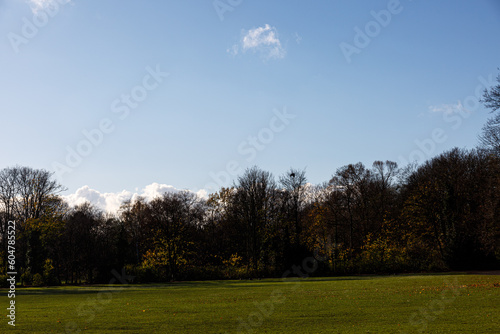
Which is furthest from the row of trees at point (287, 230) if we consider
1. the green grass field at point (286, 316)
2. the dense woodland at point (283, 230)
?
the green grass field at point (286, 316)

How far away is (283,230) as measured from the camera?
166 ft

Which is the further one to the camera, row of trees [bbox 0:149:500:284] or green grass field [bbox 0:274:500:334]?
row of trees [bbox 0:149:500:284]

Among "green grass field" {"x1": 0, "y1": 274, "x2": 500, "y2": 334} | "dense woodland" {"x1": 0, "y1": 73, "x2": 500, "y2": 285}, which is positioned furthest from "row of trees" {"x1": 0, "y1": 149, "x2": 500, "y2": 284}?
"green grass field" {"x1": 0, "y1": 274, "x2": 500, "y2": 334}

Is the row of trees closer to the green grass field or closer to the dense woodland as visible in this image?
the dense woodland

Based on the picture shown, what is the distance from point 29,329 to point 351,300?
44.1ft

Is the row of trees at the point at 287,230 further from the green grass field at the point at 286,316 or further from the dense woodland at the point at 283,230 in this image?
the green grass field at the point at 286,316

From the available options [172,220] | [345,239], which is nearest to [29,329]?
[172,220]

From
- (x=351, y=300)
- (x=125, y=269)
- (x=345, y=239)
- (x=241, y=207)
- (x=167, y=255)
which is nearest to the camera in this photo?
(x=351, y=300)

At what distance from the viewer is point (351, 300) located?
18.9 m

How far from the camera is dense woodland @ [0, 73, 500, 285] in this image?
44.2 m

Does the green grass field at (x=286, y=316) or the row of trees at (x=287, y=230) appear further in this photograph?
the row of trees at (x=287, y=230)

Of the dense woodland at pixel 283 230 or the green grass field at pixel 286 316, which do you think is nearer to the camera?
the green grass field at pixel 286 316

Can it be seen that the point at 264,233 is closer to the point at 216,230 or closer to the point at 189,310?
the point at 216,230

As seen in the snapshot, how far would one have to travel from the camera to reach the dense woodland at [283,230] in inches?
1740
